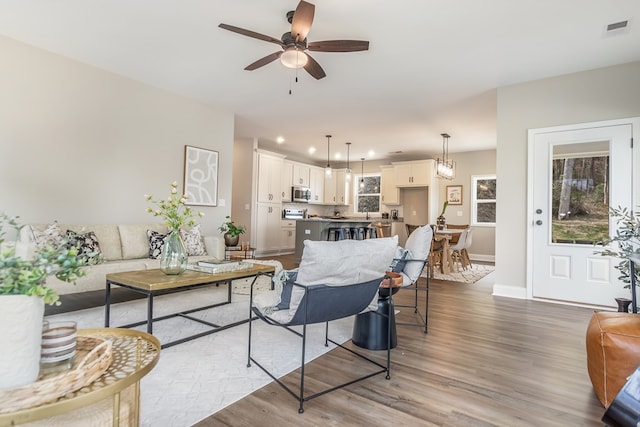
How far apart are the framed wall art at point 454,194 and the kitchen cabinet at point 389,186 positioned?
132 centimetres

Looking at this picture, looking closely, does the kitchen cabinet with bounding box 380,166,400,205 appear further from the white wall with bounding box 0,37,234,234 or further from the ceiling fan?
the ceiling fan

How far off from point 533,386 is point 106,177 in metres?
4.81

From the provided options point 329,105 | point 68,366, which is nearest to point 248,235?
point 329,105

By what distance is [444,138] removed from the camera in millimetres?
7199

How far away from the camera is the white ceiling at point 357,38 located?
9.42 ft

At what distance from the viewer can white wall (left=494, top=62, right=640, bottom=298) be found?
3838 millimetres

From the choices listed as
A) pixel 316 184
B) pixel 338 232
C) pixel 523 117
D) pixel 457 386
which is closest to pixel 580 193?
pixel 523 117

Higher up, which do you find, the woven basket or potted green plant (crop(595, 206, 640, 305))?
potted green plant (crop(595, 206, 640, 305))

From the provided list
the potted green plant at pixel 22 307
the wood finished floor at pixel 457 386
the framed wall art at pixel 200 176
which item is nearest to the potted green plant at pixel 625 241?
the wood finished floor at pixel 457 386

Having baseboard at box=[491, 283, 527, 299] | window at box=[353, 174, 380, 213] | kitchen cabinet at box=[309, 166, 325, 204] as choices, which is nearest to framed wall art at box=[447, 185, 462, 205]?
window at box=[353, 174, 380, 213]

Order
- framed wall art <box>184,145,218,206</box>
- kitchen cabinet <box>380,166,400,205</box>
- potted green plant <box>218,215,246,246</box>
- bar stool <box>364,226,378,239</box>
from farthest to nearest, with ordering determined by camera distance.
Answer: kitchen cabinet <box>380,166,400,205</box>
bar stool <box>364,226,378,239</box>
potted green plant <box>218,215,246,246</box>
framed wall art <box>184,145,218,206</box>

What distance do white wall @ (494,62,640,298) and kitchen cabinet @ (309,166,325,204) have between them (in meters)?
5.83

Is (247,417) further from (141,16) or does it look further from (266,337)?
(141,16)

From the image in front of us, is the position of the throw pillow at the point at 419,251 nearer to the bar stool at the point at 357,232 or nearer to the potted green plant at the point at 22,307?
the potted green plant at the point at 22,307
